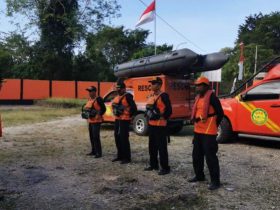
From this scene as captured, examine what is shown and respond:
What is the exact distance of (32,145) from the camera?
11516 millimetres

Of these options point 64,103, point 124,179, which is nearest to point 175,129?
point 124,179

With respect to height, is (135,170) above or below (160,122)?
below

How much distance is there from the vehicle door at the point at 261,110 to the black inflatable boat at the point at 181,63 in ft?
5.94

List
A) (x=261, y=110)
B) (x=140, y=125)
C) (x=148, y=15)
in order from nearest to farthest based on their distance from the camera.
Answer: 1. (x=261, y=110)
2. (x=140, y=125)
3. (x=148, y=15)

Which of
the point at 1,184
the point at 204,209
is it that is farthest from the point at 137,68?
the point at 204,209

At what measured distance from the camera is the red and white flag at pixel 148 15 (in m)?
22.1

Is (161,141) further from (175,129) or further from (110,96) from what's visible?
(110,96)

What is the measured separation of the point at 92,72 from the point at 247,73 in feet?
68.8

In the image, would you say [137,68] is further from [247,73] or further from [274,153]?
[247,73]

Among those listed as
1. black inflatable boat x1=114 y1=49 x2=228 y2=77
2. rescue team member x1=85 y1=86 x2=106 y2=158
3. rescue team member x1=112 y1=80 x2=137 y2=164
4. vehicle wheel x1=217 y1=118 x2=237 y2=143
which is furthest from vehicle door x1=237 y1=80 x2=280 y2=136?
rescue team member x1=85 y1=86 x2=106 y2=158

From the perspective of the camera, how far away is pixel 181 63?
1262cm

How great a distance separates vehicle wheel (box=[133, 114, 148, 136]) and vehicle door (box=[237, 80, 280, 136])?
9.79 feet

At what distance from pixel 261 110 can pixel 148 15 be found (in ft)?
41.0

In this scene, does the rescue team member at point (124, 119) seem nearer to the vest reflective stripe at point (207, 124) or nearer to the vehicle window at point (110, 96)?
the vest reflective stripe at point (207, 124)
